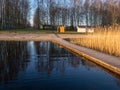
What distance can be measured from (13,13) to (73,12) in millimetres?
14888

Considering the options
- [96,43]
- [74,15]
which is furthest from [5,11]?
[96,43]

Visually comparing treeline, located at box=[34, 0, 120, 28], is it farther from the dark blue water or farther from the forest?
the dark blue water

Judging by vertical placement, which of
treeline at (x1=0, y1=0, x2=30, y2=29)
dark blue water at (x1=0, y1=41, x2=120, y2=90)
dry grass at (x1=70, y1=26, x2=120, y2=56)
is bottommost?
dark blue water at (x1=0, y1=41, x2=120, y2=90)

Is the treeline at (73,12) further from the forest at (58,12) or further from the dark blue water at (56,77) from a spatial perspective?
the dark blue water at (56,77)

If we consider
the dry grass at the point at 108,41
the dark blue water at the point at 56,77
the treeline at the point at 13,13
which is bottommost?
the dark blue water at the point at 56,77

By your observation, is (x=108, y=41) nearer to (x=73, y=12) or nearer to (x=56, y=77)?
(x=56, y=77)

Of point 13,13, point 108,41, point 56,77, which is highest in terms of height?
point 13,13

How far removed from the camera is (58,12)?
73375 millimetres

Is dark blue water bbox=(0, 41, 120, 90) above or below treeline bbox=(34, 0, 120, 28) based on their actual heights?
below

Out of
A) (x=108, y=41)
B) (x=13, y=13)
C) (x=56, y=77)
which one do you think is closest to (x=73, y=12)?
(x=13, y=13)

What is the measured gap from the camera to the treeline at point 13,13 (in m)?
69.1

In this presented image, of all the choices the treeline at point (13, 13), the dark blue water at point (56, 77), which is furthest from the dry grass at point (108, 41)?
the treeline at point (13, 13)

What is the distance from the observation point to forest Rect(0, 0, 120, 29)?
2775 inches

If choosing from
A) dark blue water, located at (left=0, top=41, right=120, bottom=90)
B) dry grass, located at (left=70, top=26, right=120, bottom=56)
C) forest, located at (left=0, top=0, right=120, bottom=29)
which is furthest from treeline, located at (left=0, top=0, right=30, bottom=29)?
dark blue water, located at (left=0, top=41, right=120, bottom=90)
